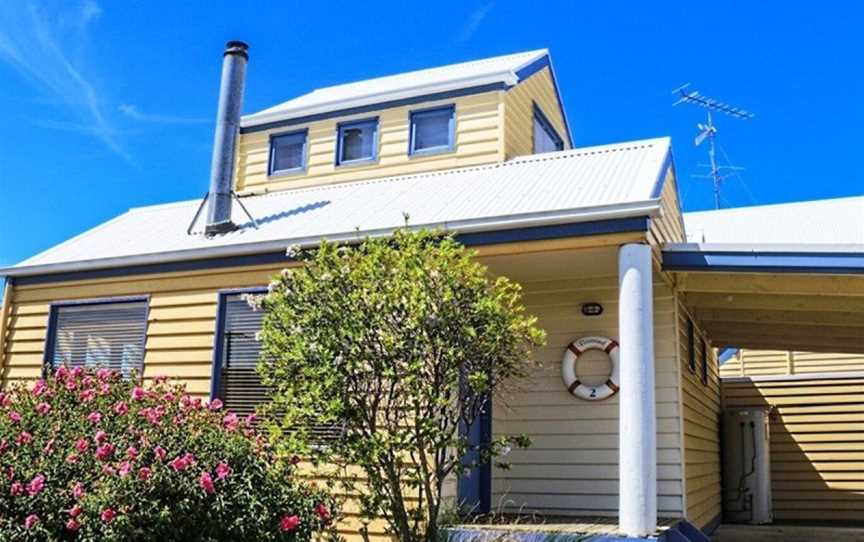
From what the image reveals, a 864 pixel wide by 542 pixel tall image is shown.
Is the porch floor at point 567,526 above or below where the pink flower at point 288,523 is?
below

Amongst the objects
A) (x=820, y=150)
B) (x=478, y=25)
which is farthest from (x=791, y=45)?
(x=820, y=150)

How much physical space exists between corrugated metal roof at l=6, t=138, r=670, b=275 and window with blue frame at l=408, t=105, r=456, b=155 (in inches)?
34.7

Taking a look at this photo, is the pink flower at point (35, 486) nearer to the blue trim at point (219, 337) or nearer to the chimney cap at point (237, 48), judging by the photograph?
the blue trim at point (219, 337)

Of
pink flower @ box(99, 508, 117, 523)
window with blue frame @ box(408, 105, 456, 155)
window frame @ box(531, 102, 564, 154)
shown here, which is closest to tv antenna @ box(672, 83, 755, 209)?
window frame @ box(531, 102, 564, 154)

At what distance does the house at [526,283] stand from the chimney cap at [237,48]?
0.03 metres

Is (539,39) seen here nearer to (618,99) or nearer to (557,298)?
(557,298)

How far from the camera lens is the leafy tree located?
5984 millimetres

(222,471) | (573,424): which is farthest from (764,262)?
(222,471)

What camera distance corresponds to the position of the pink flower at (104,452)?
522 cm

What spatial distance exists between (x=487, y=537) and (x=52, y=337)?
6.21 meters

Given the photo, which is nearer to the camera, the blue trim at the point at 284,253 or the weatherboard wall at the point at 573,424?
the blue trim at the point at 284,253

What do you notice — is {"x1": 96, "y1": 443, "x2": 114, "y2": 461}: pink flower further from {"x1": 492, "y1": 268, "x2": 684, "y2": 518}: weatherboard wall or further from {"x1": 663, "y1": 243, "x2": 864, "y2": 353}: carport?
{"x1": 663, "y1": 243, "x2": 864, "y2": 353}: carport

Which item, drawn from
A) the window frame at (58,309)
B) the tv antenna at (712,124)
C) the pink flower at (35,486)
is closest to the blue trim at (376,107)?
the window frame at (58,309)

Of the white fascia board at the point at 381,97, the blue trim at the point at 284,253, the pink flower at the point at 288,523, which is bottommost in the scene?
the pink flower at the point at 288,523
